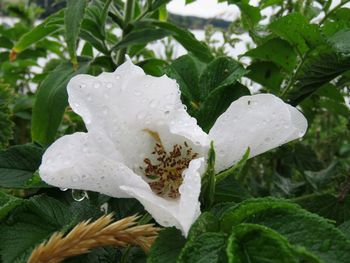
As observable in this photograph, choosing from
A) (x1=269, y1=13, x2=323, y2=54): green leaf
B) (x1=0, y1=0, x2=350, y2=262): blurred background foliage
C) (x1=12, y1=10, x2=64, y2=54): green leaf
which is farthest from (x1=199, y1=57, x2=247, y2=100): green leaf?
(x1=12, y1=10, x2=64, y2=54): green leaf

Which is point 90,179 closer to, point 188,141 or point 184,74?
point 188,141

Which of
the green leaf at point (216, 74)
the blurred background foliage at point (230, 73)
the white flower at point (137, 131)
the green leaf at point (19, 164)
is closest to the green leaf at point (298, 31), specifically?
the blurred background foliage at point (230, 73)

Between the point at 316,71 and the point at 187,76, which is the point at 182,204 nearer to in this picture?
the point at 187,76

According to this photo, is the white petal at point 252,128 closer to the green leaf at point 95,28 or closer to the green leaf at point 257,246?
the green leaf at point 257,246

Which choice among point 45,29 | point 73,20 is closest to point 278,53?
point 73,20

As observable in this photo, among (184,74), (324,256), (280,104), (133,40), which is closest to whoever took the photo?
(324,256)

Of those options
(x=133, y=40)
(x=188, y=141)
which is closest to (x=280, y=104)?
(x=188, y=141)

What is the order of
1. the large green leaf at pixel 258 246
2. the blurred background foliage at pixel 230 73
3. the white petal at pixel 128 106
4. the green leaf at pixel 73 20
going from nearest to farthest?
the large green leaf at pixel 258 246
the white petal at pixel 128 106
the blurred background foliage at pixel 230 73
the green leaf at pixel 73 20
